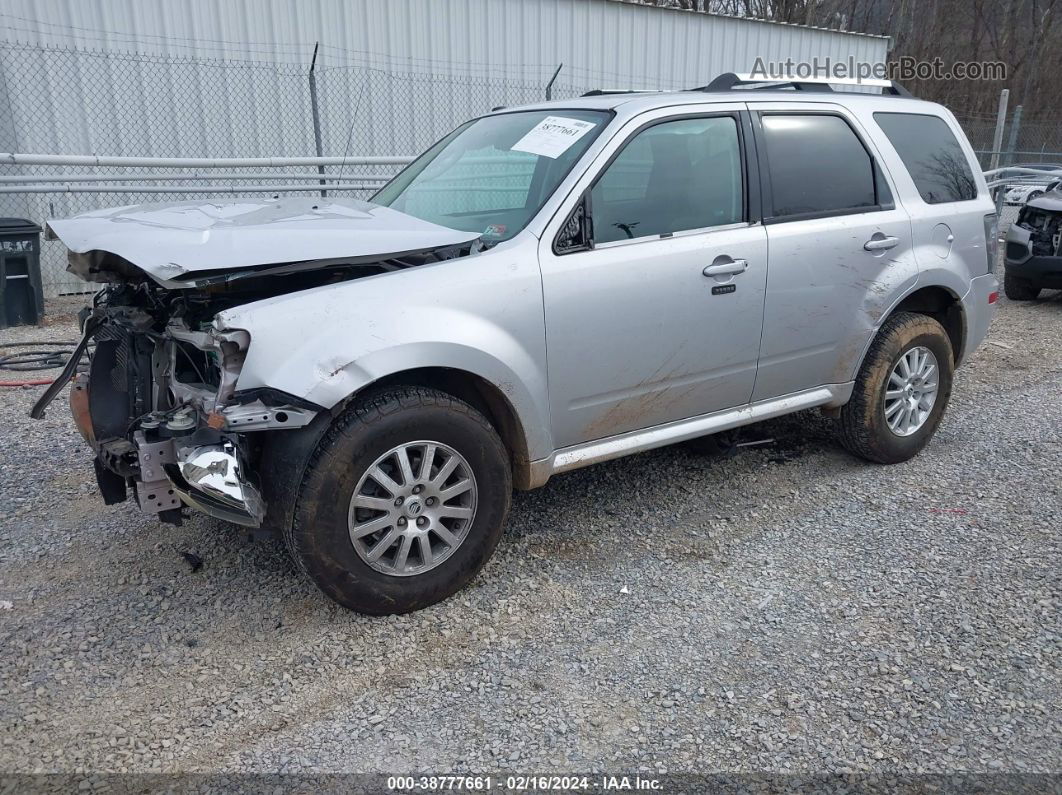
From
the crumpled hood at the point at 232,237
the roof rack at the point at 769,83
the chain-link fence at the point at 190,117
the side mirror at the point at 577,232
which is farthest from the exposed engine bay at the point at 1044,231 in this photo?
the crumpled hood at the point at 232,237

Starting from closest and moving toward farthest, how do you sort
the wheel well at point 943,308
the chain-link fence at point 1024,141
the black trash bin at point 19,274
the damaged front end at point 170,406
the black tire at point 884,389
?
the damaged front end at point 170,406 → the black tire at point 884,389 → the wheel well at point 943,308 → the black trash bin at point 19,274 → the chain-link fence at point 1024,141

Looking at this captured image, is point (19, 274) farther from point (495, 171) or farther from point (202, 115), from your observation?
point (495, 171)

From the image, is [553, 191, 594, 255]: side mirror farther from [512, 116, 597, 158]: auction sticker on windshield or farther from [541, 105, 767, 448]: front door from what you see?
[512, 116, 597, 158]: auction sticker on windshield

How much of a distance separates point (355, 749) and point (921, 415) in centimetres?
366

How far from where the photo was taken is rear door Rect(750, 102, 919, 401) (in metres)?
4.02

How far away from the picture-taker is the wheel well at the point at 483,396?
3.20 meters

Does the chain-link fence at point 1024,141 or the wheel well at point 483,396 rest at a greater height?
the chain-link fence at point 1024,141

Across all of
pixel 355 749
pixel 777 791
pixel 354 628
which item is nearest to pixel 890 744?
pixel 777 791

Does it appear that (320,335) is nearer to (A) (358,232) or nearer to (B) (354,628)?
(A) (358,232)

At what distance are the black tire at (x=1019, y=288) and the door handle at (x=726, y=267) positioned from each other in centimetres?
724

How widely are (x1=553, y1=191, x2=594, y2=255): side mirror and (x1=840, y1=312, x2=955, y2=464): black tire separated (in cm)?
191

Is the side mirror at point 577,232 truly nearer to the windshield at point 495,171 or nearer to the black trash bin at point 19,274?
the windshield at point 495,171

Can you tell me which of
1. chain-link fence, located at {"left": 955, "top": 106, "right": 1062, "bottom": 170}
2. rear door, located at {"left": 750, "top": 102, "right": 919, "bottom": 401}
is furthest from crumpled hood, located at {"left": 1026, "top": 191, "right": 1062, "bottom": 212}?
chain-link fence, located at {"left": 955, "top": 106, "right": 1062, "bottom": 170}

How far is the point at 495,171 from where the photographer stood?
13.0 feet
